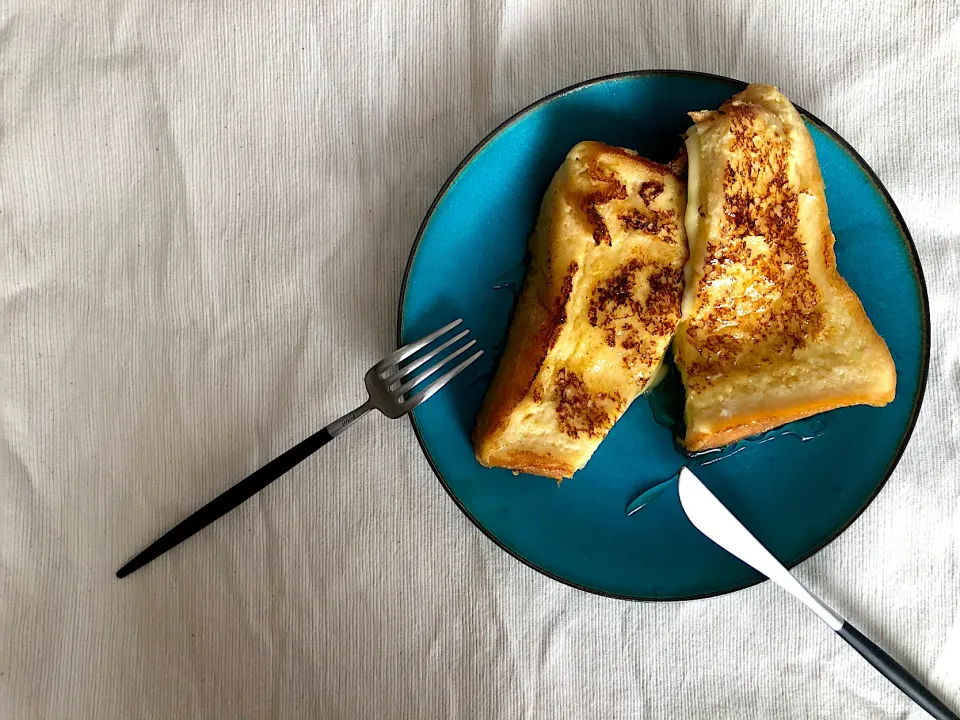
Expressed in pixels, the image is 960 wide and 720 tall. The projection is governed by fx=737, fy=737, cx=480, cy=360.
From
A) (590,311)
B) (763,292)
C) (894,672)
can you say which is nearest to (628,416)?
(590,311)

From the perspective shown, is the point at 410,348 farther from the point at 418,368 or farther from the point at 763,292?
the point at 763,292

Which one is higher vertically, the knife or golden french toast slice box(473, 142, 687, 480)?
golden french toast slice box(473, 142, 687, 480)

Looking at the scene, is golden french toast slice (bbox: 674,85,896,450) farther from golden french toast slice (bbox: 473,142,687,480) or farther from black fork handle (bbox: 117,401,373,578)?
black fork handle (bbox: 117,401,373,578)

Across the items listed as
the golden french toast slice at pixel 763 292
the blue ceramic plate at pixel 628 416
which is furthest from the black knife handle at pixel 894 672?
the golden french toast slice at pixel 763 292

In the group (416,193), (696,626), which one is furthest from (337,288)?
(696,626)

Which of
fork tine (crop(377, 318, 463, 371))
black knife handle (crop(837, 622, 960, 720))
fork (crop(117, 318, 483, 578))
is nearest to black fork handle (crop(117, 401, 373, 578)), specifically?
fork (crop(117, 318, 483, 578))

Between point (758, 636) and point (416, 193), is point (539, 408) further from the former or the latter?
point (758, 636)
